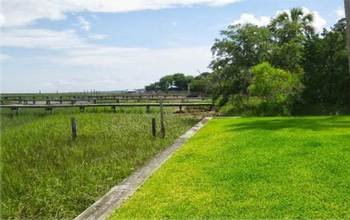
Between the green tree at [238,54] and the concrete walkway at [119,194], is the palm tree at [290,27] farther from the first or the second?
the concrete walkway at [119,194]

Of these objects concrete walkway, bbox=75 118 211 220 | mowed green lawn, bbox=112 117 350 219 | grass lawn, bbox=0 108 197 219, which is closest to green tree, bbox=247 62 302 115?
grass lawn, bbox=0 108 197 219

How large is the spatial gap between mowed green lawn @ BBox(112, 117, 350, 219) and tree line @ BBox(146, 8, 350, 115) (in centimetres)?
1562

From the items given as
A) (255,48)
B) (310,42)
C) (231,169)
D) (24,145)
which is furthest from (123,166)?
(310,42)

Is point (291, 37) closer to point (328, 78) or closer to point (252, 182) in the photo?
point (328, 78)

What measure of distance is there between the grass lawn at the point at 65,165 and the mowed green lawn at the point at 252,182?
4.69 ft

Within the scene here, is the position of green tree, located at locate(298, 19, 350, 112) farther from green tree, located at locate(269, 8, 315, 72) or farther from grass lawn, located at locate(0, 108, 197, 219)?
grass lawn, located at locate(0, 108, 197, 219)

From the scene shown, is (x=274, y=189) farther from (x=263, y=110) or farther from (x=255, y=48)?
(x=255, y=48)

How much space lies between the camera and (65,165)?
44.2ft

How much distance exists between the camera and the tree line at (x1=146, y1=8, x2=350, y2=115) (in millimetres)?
29188

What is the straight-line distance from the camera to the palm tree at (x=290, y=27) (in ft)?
124

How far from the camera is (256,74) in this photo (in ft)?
96.9

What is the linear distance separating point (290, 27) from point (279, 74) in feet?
32.8

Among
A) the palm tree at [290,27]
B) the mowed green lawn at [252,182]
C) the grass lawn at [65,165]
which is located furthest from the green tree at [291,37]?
the mowed green lawn at [252,182]

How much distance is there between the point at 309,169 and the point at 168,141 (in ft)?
29.1
